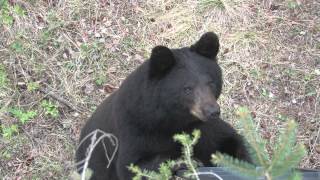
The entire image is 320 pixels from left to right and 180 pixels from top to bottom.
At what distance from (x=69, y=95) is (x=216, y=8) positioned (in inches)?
88.9

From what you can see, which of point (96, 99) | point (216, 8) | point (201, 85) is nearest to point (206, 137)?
point (201, 85)

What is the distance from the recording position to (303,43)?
7.89 m

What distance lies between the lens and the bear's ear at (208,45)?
15.4 feet

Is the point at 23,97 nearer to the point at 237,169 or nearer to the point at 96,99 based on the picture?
the point at 96,99

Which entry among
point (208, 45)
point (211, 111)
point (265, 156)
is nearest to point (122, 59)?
point (208, 45)

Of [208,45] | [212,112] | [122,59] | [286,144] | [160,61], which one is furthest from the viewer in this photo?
[122,59]

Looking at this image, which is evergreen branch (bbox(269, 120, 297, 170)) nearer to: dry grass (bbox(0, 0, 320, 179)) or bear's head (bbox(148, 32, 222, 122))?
bear's head (bbox(148, 32, 222, 122))

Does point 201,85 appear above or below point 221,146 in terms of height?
above

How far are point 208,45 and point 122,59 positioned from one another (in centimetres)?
294

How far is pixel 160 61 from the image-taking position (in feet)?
14.6

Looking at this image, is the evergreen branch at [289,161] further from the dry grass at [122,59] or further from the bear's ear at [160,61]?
the dry grass at [122,59]

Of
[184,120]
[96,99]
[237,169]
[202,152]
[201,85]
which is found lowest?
[96,99]

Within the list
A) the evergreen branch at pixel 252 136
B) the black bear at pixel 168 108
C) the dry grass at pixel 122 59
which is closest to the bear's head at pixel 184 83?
the black bear at pixel 168 108

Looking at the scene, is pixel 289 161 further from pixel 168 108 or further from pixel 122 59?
pixel 122 59
